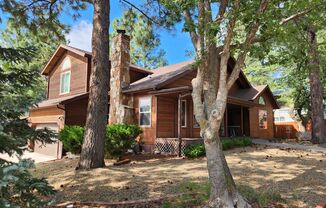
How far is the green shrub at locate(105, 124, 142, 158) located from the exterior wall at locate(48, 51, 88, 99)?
6.80 metres

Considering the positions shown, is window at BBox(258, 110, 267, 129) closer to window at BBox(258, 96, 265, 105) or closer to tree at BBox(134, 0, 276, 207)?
window at BBox(258, 96, 265, 105)

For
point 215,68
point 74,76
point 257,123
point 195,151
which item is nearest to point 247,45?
point 215,68

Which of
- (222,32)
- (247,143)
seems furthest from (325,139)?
(222,32)

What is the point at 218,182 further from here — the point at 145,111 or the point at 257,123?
the point at 257,123

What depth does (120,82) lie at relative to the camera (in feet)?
51.5

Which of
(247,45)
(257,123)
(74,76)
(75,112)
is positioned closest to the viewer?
(247,45)

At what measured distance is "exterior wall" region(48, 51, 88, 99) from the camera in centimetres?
1783

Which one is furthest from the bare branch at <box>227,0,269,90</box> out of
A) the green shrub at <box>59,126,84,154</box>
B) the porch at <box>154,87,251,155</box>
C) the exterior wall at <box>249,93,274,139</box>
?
the exterior wall at <box>249,93,274,139</box>

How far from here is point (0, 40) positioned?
29156mm

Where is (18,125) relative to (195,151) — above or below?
above

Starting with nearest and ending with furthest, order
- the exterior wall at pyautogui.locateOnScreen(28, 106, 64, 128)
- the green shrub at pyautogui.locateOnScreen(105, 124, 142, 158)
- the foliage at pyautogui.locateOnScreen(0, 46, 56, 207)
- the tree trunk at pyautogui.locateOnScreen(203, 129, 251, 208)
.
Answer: the foliage at pyautogui.locateOnScreen(0, 46, 56, 207), the tree trunk at pyautogui.locateOnScreen(203, 129, 251, 208), the green shrub at pyautogui.locateOnScreen(105, 124, 142, 158), the exterior wall at pyautogui.locateOnScreen(28, 106, 64, 128)

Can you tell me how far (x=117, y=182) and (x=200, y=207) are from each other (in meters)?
2.73

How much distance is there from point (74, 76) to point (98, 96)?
33.8 ft

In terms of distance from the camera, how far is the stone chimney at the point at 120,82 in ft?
49.7
